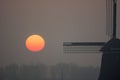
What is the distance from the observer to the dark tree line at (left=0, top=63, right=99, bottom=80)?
1554mm

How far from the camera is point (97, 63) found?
1.56 m

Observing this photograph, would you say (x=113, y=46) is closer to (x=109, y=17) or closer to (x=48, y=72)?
(x=109, y=17)

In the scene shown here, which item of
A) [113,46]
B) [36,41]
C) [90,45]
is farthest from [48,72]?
[113,46]

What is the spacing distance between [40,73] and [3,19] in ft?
1.62

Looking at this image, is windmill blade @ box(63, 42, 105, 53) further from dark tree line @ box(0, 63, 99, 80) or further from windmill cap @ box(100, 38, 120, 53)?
windmill cap @ box(100, 38, 120, 53)

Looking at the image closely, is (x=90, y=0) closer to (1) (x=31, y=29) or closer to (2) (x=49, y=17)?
(2) (x=49, y=17)

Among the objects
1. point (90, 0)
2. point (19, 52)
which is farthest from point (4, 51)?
point (90, 0)

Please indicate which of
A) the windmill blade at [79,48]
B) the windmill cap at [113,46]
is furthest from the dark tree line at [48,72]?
the windmill cap at [113,46]

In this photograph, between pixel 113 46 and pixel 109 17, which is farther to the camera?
pixel 109 17

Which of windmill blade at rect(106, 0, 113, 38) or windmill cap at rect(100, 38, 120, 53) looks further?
windmill blade at rect(106, 0, 113, 38)

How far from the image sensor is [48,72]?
61.8 inches

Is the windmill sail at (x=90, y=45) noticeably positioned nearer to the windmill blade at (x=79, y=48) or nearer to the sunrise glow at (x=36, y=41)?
the windmill blade at (x=79, y=48)

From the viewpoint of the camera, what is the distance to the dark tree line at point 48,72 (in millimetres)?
1554

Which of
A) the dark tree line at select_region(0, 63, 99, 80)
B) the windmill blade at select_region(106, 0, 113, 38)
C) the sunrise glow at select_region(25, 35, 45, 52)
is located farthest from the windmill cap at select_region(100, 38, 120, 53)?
the sunrise glow at select_region(25, 35, 45, 52)
